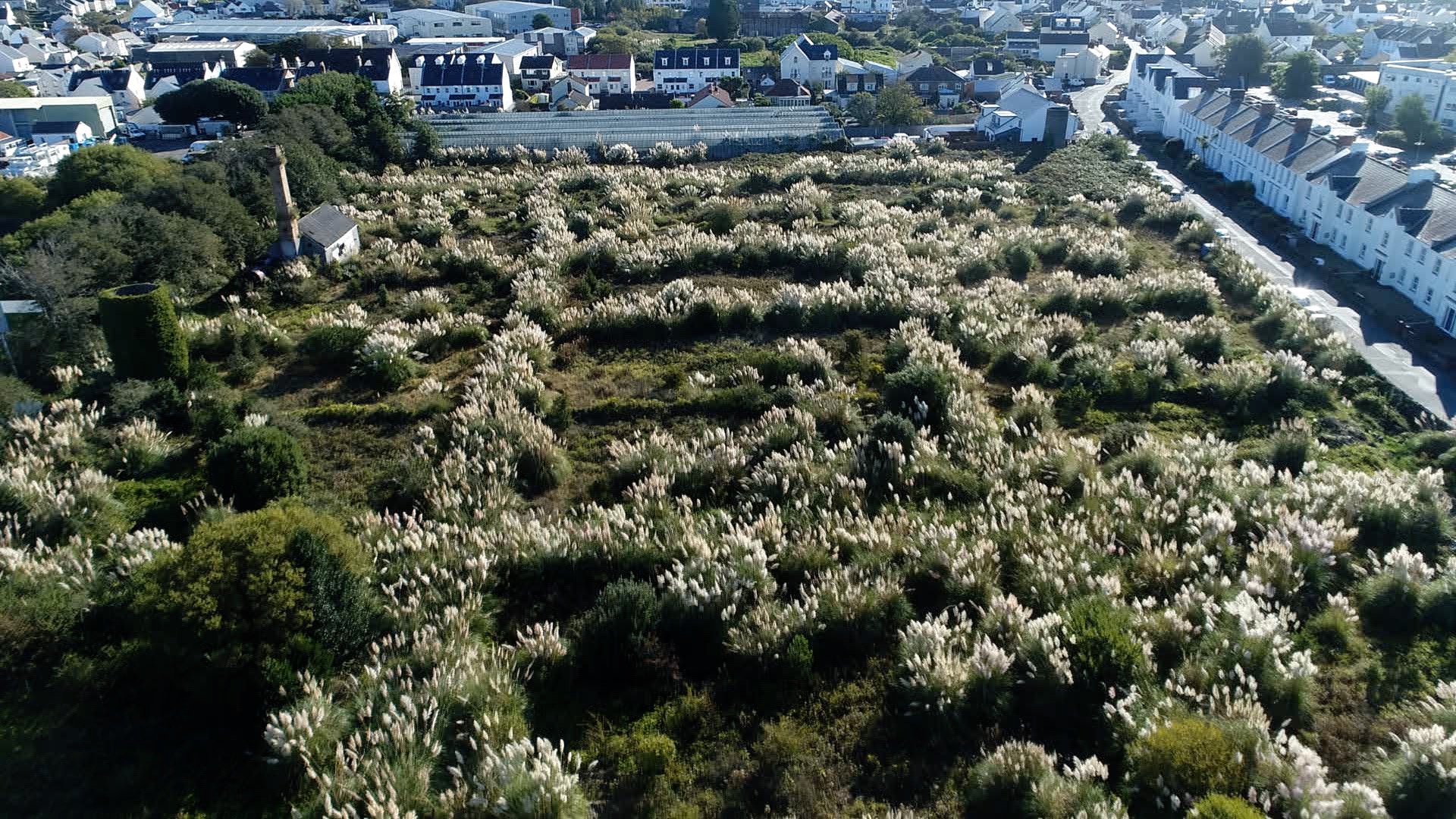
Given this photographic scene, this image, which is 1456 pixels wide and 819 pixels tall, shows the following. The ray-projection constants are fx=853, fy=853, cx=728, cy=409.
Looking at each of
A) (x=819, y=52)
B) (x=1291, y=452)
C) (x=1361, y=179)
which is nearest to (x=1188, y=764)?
(x=1291, y=452)

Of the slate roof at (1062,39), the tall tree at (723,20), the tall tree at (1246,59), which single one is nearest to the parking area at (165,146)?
the tall tree at (723,20)

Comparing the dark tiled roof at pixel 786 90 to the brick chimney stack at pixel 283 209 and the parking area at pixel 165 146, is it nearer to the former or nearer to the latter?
the parking area at pixel 165 146

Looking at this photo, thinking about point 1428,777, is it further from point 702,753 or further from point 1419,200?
point 1419,200

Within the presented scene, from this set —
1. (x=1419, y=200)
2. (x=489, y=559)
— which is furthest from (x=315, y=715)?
(x=1419, y=200)

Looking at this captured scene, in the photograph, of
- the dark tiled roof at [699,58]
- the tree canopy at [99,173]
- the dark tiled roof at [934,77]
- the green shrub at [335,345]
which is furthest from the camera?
the dark tiled roof at [699,58]

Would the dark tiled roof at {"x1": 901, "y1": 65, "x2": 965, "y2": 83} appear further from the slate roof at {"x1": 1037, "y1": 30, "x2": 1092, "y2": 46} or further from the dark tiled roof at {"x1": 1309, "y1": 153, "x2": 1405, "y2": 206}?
the dark tiled roof at {"x1": 1309, "y1": 153, "x2": 1405, "y2": 206}

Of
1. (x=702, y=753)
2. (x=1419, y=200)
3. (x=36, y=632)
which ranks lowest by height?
(x=702, y=753)
